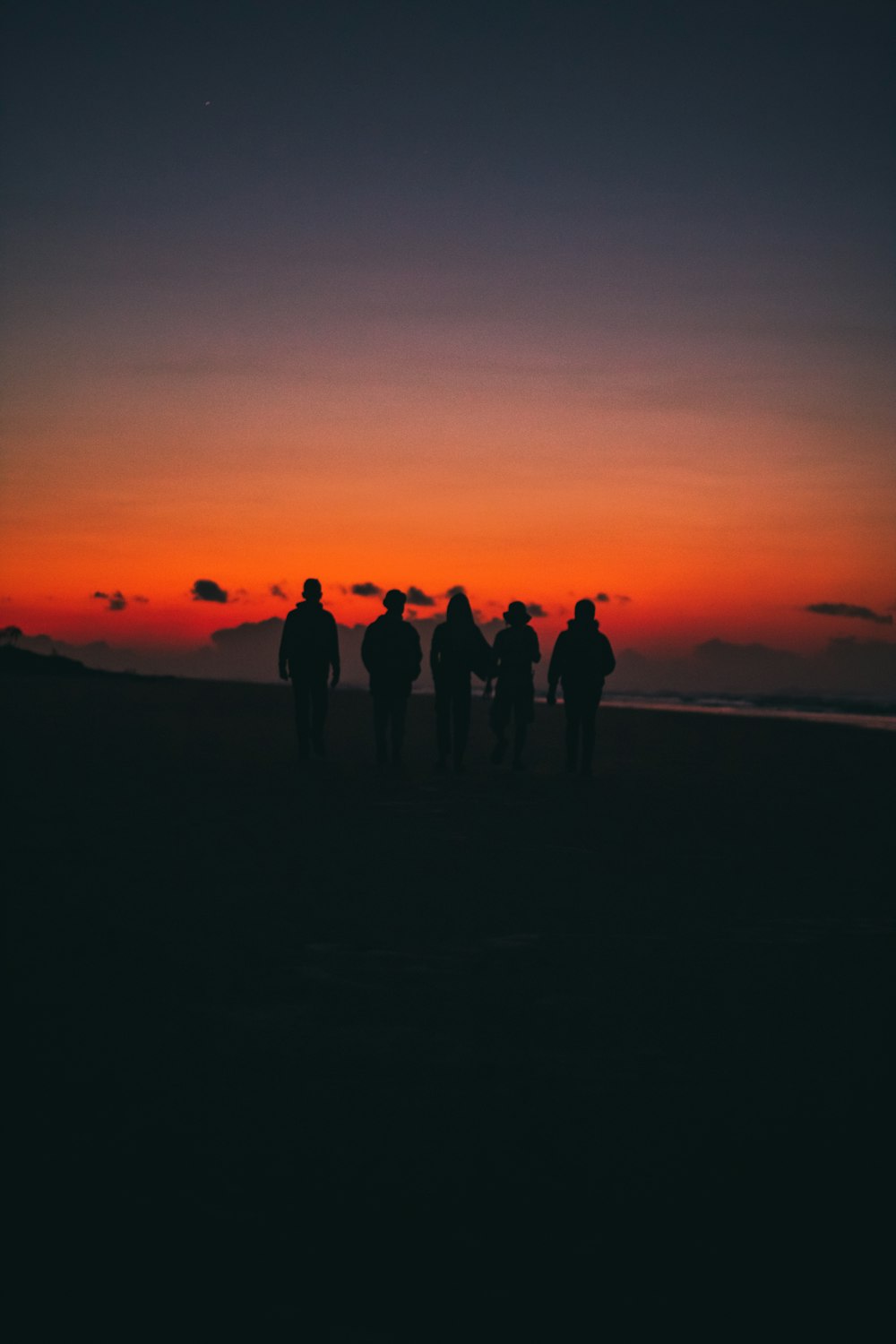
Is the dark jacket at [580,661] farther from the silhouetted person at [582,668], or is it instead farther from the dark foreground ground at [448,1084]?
Result: the dark foreground ground at [448,1084]

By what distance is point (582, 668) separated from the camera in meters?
17.7

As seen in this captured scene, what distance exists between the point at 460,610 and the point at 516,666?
1.05 m

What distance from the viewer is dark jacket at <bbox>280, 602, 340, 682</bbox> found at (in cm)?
1858

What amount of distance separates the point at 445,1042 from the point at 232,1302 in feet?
7.14

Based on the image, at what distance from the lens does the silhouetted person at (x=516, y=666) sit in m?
18.6

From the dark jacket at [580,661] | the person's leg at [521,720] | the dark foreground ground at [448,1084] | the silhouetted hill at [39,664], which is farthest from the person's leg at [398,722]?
the silhouetted hill at [39,664]

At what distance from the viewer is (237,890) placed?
8766 millimetres

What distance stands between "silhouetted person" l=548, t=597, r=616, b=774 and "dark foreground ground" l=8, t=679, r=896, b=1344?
20.6 ft

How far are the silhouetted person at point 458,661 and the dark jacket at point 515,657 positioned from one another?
9.7 inches

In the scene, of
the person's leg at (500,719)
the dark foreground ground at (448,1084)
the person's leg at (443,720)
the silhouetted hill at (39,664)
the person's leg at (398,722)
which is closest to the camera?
the dark foreground ground at (448,1084)

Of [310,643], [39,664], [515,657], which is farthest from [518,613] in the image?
[39,664]

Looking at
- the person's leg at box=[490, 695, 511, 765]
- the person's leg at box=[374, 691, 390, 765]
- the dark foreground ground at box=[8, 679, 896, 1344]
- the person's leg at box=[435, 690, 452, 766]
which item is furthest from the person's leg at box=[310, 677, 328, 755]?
the dark foreground ground at box=[8, 679, 896, 1344]

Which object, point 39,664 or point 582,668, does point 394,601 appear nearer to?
point 582,668

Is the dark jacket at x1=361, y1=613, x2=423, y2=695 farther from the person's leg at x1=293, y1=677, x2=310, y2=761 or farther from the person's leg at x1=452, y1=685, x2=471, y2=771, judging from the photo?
the person's leg at x1=293, y1=677, x2=310, y2=761
